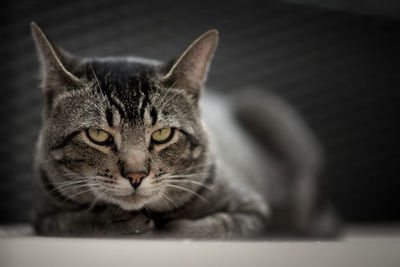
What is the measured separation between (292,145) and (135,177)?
1043 mm

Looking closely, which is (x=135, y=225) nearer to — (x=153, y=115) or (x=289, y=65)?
(x=153, y=115)

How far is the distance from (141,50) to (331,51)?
39.4 inches

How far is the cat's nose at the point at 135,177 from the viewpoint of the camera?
34.8 inches

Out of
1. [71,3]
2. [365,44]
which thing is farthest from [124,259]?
[365,44]

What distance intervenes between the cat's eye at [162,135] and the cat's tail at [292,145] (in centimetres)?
81

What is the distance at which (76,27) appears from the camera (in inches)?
57.3

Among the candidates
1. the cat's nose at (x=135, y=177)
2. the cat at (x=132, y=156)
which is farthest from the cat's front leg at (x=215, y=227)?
the cat's nose at (x=135, y=177)

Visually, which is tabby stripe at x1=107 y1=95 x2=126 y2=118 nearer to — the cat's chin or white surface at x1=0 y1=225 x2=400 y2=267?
the cat's chin

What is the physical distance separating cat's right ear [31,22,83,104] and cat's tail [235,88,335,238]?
3.28 ft

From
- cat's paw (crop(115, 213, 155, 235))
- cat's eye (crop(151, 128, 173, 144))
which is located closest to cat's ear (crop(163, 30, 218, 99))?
cat's eye (crop(151, 128, 173, 144))

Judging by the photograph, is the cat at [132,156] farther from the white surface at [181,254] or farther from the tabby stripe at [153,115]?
the white surface at [181,254]

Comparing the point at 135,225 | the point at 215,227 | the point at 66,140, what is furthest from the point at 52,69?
the point at 215,227

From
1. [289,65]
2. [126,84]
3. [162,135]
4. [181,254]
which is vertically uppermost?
[289,65]

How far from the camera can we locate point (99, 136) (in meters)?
0.95
